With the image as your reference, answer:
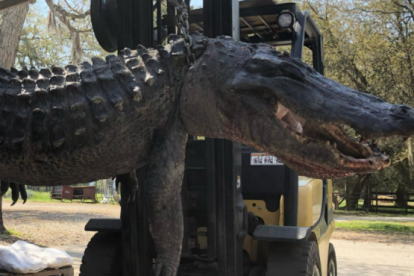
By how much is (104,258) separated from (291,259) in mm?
1479

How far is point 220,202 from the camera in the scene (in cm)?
300

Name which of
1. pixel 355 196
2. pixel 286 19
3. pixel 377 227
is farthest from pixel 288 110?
pixel 355 196

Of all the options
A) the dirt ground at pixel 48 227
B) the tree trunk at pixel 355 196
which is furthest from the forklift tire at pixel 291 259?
the tree trunk at pixel 355 196

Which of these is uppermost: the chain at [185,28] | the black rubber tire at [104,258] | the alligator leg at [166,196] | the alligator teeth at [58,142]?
the chain at [185,28]

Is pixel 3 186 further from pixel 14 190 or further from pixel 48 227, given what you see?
pixel 48 227

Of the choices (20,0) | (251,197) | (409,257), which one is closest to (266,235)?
(251,197)

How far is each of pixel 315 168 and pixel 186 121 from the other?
0.57 metres

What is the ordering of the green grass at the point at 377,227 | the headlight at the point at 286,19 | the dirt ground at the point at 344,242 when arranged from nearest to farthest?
the headlight at the point at 286,19 < the dirt ground at the point at 344,242 < the green grass at the point at 377,227

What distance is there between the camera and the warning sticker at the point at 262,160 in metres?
4.09

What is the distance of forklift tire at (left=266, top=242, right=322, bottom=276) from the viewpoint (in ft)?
10.7

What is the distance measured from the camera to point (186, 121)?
1.92m

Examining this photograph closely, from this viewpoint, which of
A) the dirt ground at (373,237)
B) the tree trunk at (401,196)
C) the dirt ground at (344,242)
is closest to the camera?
the dirt ground at (344,242)

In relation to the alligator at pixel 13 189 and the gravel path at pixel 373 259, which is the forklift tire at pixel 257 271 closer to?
the alligator at pixel 13 189

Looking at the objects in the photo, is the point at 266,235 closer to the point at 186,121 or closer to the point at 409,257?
the point at 186,121
